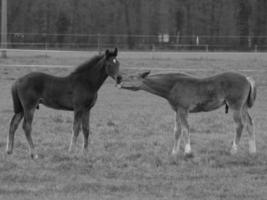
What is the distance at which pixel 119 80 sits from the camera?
10.9 meters

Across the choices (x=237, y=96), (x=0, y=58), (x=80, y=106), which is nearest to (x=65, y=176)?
(x=80, y=106)

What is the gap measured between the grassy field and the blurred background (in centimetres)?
3054

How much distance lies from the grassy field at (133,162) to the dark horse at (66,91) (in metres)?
0.61

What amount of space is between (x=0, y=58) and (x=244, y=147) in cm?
2426

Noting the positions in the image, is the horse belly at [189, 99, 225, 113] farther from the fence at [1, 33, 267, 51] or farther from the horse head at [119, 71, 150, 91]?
the fence at [1, 33, 267, 51]

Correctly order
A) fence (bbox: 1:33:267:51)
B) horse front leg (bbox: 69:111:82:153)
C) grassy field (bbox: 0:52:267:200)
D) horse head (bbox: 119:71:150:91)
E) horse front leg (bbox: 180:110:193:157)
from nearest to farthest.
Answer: grassy field (bbox: 0:52:267:200) < horse front leg (bbox: 180:110:193:157) < horse head (bbox: 119:71:150:91) < horse front leg (bbox: 69:111:82:153) < fence (bbox: 1:33:267:51)

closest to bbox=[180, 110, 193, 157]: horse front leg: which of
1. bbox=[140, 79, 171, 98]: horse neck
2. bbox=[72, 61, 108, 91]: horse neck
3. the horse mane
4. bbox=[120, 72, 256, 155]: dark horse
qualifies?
bbox=[120, 72, 256, 155]: dark horse

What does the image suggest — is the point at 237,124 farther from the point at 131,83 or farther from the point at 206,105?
the point at 131,83

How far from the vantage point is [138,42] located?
47594 mm

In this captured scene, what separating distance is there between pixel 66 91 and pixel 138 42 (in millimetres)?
36816

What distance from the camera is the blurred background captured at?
159 ft

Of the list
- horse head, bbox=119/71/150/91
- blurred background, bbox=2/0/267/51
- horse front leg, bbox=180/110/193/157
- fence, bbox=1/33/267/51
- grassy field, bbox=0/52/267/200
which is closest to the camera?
grassy field, bbox=0/52/267/200

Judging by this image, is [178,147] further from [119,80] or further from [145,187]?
[145,187]

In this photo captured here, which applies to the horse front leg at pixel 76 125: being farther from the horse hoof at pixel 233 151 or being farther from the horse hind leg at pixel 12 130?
the horse hoof at pixel 233 151
